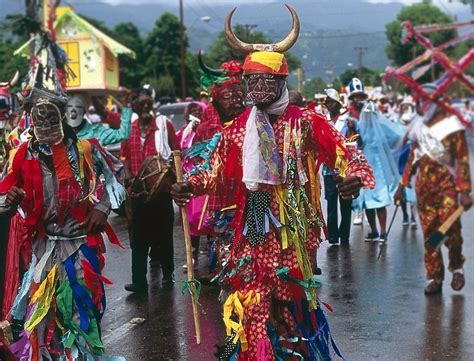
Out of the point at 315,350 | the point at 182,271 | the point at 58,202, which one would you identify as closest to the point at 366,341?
the point at 315,350

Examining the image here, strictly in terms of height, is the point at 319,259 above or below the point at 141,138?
below

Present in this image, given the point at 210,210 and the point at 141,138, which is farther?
the point at 141,138

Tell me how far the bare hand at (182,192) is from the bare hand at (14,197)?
0.89 m

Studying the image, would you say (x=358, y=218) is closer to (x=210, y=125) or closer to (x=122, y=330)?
(x=210, y=125)

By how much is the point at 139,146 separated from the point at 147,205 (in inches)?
25.9

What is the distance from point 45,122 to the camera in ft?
18.7

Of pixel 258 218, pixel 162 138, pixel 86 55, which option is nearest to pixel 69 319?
pixel 258 218

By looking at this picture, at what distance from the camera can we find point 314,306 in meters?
5.53

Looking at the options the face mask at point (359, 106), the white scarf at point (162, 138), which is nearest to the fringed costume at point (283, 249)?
the white scarf at point (162, 138)

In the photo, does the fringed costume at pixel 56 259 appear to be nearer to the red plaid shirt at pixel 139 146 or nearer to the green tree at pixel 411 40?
the green tree at pixel 411 40

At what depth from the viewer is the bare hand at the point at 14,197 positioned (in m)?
5.46

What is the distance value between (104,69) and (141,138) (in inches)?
1615

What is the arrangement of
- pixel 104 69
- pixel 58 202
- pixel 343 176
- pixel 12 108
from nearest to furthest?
pixel 343 176 < pixel 58 202 < pixel 12 108 < pixel 104 69

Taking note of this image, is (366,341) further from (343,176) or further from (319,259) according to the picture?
(319,259)
